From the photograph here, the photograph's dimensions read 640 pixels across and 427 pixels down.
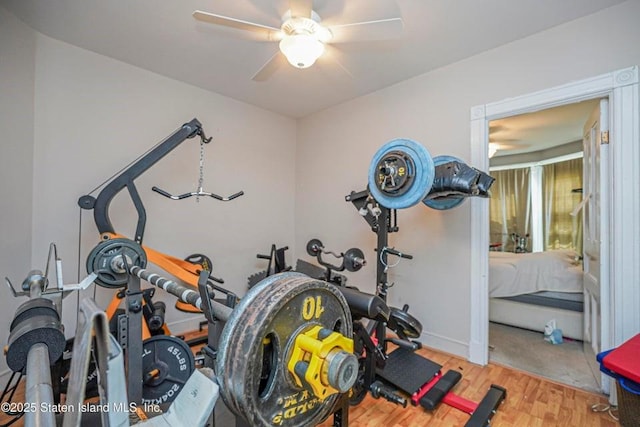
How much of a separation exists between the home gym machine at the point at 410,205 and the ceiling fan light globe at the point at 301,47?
79 centimetres

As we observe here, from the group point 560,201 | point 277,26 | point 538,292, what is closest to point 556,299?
point 538,292

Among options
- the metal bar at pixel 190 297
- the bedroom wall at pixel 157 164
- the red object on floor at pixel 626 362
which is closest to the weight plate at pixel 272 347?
the metal bar at pixel 190 297

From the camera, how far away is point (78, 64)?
2400 mm

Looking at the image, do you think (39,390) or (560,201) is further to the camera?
(560,201)

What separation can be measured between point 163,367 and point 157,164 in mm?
1913

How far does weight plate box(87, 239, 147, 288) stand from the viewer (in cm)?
147

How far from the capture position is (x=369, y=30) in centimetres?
179

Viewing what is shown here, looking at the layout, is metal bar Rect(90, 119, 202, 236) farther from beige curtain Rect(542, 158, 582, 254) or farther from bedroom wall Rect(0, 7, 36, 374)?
beige curtain Rect(542, 158, 582, 254)

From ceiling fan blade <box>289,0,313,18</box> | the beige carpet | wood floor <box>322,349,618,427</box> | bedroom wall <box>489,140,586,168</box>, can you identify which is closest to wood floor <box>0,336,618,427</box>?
wood floor <box>322,349,618,427</box>

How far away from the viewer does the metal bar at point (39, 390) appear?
61 centimetres

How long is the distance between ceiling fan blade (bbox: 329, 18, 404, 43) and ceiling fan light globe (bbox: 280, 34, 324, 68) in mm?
153

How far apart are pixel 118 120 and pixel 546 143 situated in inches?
248

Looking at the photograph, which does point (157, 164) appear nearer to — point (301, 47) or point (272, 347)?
point (301, 47)

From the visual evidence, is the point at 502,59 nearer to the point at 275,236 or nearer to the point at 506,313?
the point at 506,313
